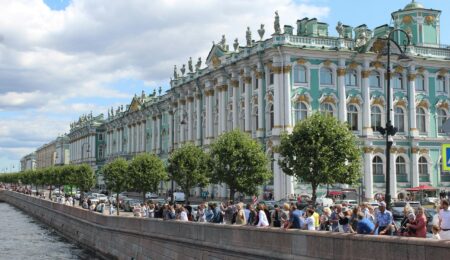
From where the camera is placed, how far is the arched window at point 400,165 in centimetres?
5900

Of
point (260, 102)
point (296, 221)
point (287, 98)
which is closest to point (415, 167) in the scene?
point (287, 98)

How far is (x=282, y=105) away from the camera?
5369 centimetres

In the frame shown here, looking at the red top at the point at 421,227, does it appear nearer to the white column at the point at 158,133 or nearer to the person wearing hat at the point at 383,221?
the person wearing hat at the point at 383,221

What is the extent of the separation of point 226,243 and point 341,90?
39.1m

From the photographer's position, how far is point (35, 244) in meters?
44.6

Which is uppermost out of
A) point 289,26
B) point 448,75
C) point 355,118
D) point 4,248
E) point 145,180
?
point 289,26

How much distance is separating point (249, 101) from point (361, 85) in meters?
10.9

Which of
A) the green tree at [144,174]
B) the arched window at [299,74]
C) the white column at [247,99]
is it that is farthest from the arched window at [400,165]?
the green tree at [144,174]

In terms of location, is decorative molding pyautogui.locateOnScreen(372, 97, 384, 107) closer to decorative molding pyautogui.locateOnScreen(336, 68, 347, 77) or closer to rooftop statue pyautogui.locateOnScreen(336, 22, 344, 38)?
decorative molding pyautogui.locateOnScreen(336, 68, 347, 77)

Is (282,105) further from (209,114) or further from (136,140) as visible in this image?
(136,140)

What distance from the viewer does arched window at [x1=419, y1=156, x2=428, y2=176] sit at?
196 feet

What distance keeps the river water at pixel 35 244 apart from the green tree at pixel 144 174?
25.1 feet

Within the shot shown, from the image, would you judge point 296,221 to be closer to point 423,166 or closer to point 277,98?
point 277,98

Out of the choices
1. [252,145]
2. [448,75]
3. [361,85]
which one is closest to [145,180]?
[252,145]
